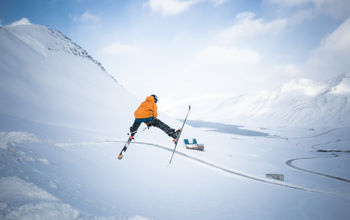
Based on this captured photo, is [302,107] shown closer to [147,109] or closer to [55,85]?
[55,85]

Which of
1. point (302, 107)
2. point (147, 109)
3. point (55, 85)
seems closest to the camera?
point (147, 109)

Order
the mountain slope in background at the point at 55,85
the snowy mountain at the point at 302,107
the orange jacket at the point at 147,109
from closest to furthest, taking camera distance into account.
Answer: the orange jacket at the point at 147,109
the mountain slope in background at the point at 55,85
the snowy mountain at the point at 302,107

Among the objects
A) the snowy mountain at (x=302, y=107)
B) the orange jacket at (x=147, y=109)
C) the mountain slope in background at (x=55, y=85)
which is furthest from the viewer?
the snowy mountain at (x=302, y=107)

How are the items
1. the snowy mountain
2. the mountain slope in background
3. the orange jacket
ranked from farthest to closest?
the snowy mountain, the mountain slope in background, the orange jacket

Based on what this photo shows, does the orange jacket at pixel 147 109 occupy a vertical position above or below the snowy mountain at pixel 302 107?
below

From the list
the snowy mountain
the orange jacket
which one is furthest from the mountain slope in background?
the snowy mountain

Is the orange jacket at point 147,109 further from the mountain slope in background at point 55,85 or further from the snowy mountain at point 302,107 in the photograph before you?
the snowy mountain at point 302,107

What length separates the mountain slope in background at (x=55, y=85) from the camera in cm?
1412

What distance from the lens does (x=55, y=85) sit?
67.6ft

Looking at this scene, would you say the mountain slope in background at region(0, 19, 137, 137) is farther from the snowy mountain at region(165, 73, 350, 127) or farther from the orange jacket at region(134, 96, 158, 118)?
the snowy mountain at region(165, 73, 350, 127)

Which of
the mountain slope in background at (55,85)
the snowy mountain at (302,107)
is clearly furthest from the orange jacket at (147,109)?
the snowy mountain at (302,107)

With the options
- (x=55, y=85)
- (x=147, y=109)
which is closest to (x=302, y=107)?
(x=55, y=85)

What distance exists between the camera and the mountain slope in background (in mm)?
14117

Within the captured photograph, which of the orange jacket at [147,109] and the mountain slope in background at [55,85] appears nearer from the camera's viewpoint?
the orange jacket at [147,109]
